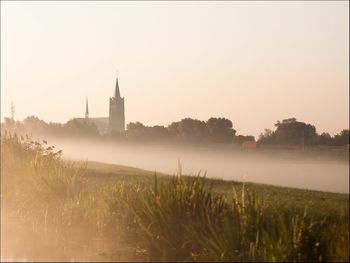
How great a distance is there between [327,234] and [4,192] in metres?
12.0

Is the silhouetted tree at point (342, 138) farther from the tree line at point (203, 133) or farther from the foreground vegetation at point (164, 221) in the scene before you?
the foreground vegetation at point (164, 221)

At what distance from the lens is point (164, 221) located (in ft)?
40.3

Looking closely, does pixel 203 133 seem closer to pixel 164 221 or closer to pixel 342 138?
pixel 342 138

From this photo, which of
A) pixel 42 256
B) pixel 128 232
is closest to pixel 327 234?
pixel 128 232

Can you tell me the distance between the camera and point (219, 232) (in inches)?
460

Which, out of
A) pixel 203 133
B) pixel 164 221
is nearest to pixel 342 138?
pixel 203 133

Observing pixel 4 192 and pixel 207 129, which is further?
pixel 207 129

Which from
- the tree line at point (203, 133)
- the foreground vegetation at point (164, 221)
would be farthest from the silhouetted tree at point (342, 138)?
the foreground vegetation at point (164, 221)

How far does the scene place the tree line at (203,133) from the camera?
11456 centimetres

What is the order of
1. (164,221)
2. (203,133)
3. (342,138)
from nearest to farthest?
(164,221), (342,138), (203,133)

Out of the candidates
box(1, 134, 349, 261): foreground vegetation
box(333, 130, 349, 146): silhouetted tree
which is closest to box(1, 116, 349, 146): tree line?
box(333, 130, 349, 146): silhouetted tree

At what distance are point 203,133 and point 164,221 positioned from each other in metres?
114

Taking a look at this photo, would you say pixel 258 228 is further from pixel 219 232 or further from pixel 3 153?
pixel 3 153

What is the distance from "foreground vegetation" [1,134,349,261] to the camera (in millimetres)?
10797
